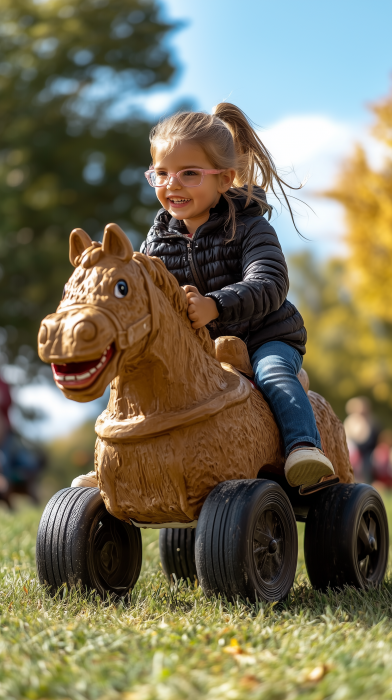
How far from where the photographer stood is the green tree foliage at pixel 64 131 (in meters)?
20.2

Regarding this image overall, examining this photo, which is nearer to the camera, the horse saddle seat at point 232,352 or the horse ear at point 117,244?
the horse ear at point 117,244

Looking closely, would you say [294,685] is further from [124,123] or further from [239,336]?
[124,123]

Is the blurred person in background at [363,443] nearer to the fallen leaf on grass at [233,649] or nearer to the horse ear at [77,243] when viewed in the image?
the horse ear at [77,243]

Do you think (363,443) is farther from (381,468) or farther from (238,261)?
(238,261)

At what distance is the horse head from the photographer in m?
2.40

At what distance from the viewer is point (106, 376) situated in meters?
2.49

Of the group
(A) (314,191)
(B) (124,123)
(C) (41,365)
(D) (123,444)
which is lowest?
(D) (123,444)

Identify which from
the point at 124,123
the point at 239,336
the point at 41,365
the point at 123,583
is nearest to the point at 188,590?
the point at 123,583

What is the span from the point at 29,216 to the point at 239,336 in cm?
1817

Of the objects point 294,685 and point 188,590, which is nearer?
point 294,685

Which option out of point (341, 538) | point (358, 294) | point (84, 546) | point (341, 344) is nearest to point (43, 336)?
point (84, 546)

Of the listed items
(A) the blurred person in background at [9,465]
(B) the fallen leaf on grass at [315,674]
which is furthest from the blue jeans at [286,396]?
(A) the blurred person in background at [9,465]

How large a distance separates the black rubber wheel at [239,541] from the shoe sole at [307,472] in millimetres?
126

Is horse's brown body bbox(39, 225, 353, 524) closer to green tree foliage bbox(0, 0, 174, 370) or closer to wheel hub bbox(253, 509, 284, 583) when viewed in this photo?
wheel hub bbox(253, 509, 284, 583)
